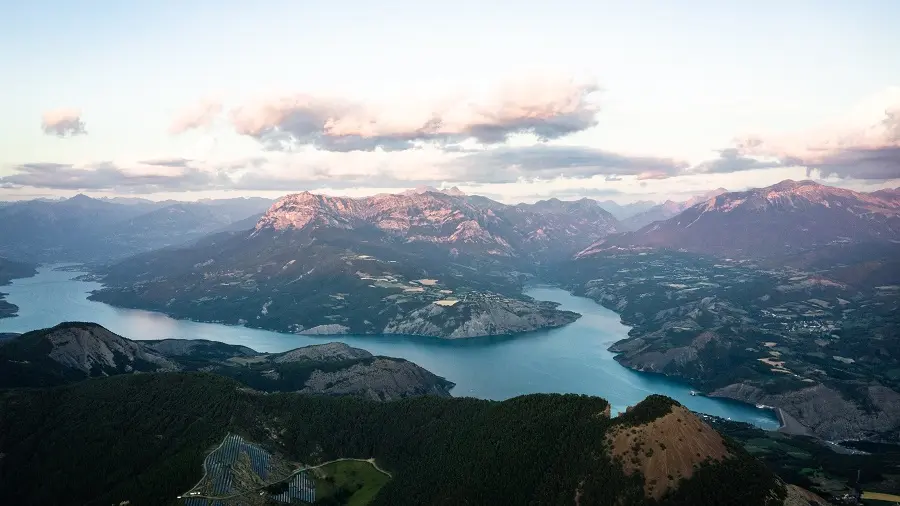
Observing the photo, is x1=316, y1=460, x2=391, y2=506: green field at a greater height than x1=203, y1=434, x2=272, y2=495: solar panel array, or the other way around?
x1=203, y1=434, x2=272, y2=495: solar panel array

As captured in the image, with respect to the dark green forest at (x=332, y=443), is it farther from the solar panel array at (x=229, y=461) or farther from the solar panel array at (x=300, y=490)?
the solar panel array at (x=300, y=490)

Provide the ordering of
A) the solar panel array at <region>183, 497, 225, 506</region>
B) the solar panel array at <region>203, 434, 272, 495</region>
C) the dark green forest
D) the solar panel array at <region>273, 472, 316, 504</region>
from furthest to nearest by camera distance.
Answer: the solar panel array at <region>273, 472, 316, 504</region> < the solar panel array at <region>203, 434, 272, 495</region> < the solar panel array at <region>183, 497, 225, 506</region> < the dark green forest

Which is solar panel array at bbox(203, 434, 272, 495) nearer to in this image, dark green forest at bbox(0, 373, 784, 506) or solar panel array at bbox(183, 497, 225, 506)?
solar panel array at bbox(183, 497, 225, 506)

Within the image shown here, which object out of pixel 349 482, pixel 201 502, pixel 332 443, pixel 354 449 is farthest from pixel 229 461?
pixel 354 449

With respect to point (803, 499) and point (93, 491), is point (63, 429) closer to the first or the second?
point (93, 491)

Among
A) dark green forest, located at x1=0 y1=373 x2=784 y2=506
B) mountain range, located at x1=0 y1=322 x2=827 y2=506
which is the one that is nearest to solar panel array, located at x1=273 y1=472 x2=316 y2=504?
mountain range, located at x1=0 y1=322 x2=827 y2=506

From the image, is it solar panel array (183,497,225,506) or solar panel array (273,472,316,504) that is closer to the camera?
solar panel array (183,497,225,506)
